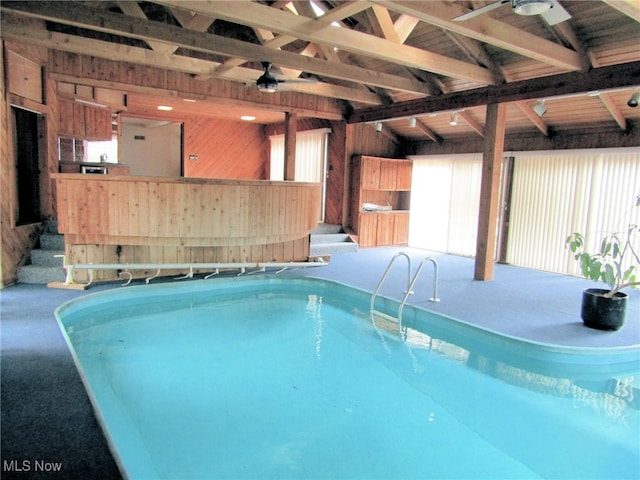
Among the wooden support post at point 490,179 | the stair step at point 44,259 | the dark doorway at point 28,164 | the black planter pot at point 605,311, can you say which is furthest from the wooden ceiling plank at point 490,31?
the dark doorway at point 28,164

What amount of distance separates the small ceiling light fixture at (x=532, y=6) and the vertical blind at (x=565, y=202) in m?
5.26

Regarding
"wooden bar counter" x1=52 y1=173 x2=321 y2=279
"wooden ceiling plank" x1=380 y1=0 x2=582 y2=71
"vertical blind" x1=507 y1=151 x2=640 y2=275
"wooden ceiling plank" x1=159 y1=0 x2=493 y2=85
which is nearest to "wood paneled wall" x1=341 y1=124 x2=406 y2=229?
"wooden bar counter" x1=52 y1=173 x2=321 y2=279

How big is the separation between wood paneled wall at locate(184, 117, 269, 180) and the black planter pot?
366 inches

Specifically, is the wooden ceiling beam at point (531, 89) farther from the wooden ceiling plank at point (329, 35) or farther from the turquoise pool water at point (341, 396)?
the turquoise pool water at point (341, 396)

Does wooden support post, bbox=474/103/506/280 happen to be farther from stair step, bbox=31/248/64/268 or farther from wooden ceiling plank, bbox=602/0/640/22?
stair step, bbox=31/248/64/268

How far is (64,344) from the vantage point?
3895 mm

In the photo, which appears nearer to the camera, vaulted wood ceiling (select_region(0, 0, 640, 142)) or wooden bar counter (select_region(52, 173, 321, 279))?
vaulted wood ceiling (select_region(0, 0, 640, 142))

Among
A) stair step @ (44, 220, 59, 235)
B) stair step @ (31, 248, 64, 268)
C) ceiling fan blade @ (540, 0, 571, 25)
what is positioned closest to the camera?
ceiling fan blade @ (540, 0, 571, 25)

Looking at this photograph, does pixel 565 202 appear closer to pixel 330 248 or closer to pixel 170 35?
pixel 330 248

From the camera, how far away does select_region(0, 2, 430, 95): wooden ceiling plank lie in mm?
4496

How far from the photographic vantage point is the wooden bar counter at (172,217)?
5.87m

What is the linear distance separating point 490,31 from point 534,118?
3869 millimetres

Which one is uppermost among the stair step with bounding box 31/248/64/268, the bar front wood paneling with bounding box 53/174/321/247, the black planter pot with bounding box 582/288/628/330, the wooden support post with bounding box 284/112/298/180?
the wooden support post with bounding box 284/112/298/180

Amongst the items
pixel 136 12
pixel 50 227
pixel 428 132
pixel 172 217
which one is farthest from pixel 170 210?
pixel 428 132
